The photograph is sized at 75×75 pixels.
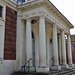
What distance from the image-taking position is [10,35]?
423 inches

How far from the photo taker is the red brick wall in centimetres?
1029

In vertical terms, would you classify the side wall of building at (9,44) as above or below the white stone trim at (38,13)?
below

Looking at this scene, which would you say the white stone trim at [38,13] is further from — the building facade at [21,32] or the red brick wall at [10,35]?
the red brick wall at [10,35]

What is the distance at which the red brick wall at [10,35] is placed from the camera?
33.8 ft

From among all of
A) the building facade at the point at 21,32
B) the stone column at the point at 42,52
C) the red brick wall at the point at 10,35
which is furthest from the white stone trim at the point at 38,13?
the red brick wall at the point at 10,35

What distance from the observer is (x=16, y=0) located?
39.5 ft

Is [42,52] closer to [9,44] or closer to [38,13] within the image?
[9,44]

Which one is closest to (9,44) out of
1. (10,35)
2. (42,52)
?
(10,35)

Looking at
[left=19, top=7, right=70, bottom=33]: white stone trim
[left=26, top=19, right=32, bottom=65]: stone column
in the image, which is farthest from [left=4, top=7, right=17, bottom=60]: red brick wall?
[left=26, top=19, right=32, bottom=65]: stone column

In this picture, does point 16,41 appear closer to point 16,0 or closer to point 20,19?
point 20,19

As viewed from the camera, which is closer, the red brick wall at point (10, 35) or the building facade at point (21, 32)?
the building facade at point (21, 32)

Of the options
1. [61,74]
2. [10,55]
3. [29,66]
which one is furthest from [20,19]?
[61,74]

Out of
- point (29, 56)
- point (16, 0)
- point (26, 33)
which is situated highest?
point (16, 0)

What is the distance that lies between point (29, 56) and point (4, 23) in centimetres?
337
